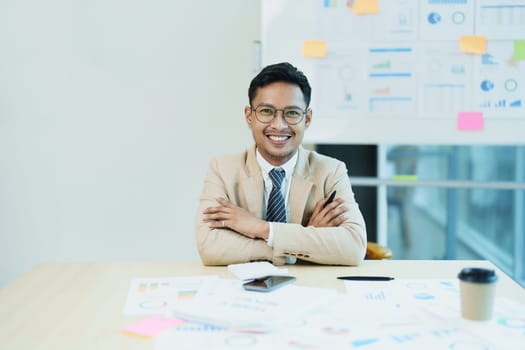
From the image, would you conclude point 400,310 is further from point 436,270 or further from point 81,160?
point 81,160

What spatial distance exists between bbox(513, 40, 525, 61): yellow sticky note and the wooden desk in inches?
48.6

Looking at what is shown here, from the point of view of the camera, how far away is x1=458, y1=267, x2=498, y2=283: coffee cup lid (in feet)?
4.24

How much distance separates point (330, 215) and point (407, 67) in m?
1.10

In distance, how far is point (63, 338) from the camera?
1294 millimetres

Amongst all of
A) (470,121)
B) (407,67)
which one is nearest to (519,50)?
(470,121)

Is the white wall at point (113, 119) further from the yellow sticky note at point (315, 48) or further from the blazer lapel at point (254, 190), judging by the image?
the blazer lapel at point (254, 190)

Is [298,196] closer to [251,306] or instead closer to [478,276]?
[251,306]

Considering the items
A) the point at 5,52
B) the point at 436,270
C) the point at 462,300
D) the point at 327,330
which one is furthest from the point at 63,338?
the point at 5,52

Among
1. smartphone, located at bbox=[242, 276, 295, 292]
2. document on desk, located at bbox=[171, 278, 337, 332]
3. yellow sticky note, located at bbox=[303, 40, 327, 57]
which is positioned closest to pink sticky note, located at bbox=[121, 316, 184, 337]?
document on desk, located at bbox=[171, 278, 337, 332]

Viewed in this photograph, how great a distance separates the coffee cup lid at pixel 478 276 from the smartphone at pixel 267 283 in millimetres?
462

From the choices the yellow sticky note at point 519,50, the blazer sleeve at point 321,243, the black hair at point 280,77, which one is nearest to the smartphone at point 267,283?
the blazer sleeve at point 321,243

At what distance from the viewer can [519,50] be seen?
109 inches

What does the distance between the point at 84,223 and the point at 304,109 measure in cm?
164

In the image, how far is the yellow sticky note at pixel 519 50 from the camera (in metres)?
2.77
